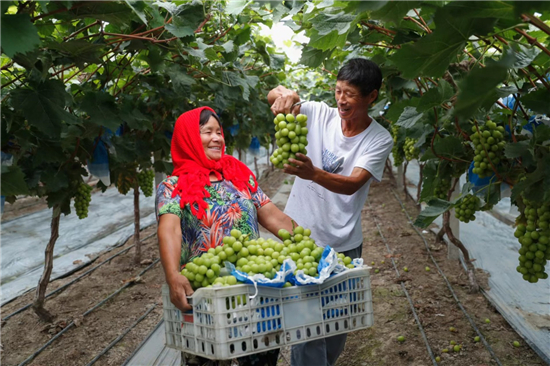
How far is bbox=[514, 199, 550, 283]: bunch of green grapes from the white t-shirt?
2.51ft

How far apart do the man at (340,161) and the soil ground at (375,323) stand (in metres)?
→ 1.26

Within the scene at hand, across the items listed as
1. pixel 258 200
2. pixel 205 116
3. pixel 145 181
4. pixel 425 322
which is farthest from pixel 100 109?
pixel 145 181

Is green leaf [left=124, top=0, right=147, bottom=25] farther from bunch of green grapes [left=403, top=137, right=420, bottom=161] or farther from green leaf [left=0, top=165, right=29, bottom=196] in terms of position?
bunch of green grapes [left=403, top=137, right=420, bottom=161]

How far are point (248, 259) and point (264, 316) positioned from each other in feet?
1.04

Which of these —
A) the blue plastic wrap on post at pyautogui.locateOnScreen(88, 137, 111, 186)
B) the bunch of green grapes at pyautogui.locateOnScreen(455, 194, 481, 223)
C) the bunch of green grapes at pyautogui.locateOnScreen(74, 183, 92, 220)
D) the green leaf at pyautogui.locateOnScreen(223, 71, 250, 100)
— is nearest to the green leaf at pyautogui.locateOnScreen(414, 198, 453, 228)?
the bunch of green grapes at pyautogui.locateOnScreen(455, 194, 481, 223)

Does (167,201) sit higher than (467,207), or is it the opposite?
(167,201)

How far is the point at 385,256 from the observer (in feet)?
21.8

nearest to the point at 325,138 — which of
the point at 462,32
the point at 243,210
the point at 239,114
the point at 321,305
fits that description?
the point at 243,210

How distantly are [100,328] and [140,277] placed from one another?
1313 mm

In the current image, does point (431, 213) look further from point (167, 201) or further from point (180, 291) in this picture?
point (167, 201)

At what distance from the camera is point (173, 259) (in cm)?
224

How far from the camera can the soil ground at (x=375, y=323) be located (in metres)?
3.87

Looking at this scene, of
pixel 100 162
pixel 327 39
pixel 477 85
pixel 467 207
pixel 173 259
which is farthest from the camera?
pixel 100 162

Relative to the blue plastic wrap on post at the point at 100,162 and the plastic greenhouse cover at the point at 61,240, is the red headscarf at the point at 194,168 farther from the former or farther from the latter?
the plastic greenhouse cover at the point at 61,240
